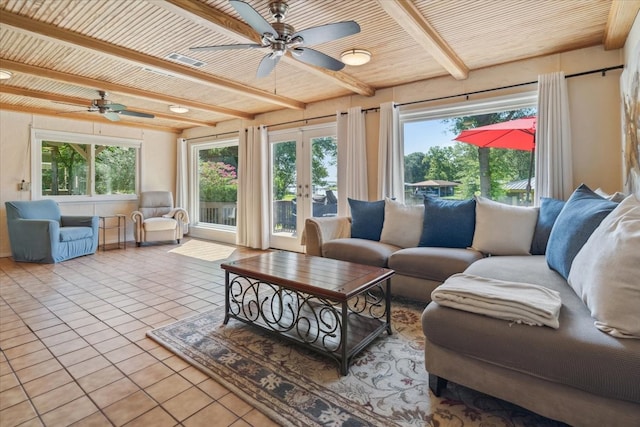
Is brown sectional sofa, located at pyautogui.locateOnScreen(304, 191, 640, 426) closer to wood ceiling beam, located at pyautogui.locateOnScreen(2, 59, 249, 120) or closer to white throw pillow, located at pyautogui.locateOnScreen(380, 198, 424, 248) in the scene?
white throw pillow, located at pyautogui.locateOnScreen(380, 198, 424, 248)

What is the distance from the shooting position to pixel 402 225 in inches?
134

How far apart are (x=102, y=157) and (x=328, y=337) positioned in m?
6.17

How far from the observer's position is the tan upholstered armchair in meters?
5.98

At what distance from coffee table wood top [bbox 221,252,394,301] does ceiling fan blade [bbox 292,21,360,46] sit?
162 centimetres

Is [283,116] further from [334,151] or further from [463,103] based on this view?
[463,103]

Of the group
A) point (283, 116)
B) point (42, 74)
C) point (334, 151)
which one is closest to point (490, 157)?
point (334, 151)

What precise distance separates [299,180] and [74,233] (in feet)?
11.3

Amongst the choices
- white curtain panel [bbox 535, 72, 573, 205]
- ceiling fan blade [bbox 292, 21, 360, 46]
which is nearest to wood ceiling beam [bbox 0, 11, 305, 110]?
ceiling fan blade [bbox 292, 21, 360, 46]

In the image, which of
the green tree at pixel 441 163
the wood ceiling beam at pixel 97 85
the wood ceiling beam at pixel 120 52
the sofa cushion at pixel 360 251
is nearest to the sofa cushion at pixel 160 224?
the wood ceiling beam at pixel 97 85

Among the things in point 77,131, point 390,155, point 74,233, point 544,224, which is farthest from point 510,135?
point 77,131

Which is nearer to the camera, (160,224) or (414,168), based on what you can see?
(414,168)

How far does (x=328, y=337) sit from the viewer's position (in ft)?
7.01

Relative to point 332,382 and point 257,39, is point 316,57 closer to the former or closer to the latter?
point 257,39

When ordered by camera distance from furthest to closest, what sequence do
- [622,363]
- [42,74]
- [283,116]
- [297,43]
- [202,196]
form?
1. [202,196]
2. [283,116]
3. [42,74]
4. [297,43]
5. [622,363]
